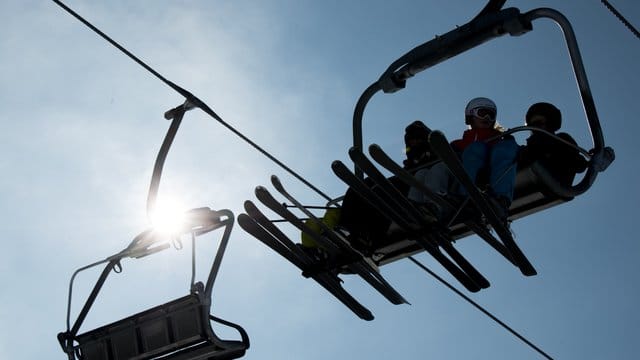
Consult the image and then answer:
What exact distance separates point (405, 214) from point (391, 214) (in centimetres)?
11

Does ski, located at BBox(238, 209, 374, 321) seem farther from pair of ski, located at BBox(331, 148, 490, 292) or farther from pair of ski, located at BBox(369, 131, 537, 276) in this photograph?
pair of ski, located at BBox(369, 131, 537, 276)

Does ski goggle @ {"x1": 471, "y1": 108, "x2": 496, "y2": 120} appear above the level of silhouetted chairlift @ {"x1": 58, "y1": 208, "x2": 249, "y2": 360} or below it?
above

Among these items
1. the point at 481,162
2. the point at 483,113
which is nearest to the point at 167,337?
the point at 481,162

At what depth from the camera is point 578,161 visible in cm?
892

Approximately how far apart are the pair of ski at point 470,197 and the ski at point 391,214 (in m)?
0.27

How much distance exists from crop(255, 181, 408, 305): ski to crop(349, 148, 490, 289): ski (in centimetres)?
65

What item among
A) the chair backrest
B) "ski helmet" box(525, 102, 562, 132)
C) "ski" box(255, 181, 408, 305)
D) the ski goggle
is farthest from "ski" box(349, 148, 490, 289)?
the chair backrest

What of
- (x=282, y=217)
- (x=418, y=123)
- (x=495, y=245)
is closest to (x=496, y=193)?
(x=495, y=245)

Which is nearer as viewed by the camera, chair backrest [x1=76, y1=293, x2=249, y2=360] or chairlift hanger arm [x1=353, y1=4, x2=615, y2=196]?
chair backrest [x1=76, y1=293, x2=249, y2=360]

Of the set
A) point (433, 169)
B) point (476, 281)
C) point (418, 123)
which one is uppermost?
point (418, 123)

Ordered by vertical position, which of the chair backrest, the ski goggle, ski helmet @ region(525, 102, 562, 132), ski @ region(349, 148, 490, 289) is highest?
the ski goggle

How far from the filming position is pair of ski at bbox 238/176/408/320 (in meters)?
9.34

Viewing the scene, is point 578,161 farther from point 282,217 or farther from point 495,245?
point 282,217

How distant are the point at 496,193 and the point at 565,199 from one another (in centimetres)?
60
